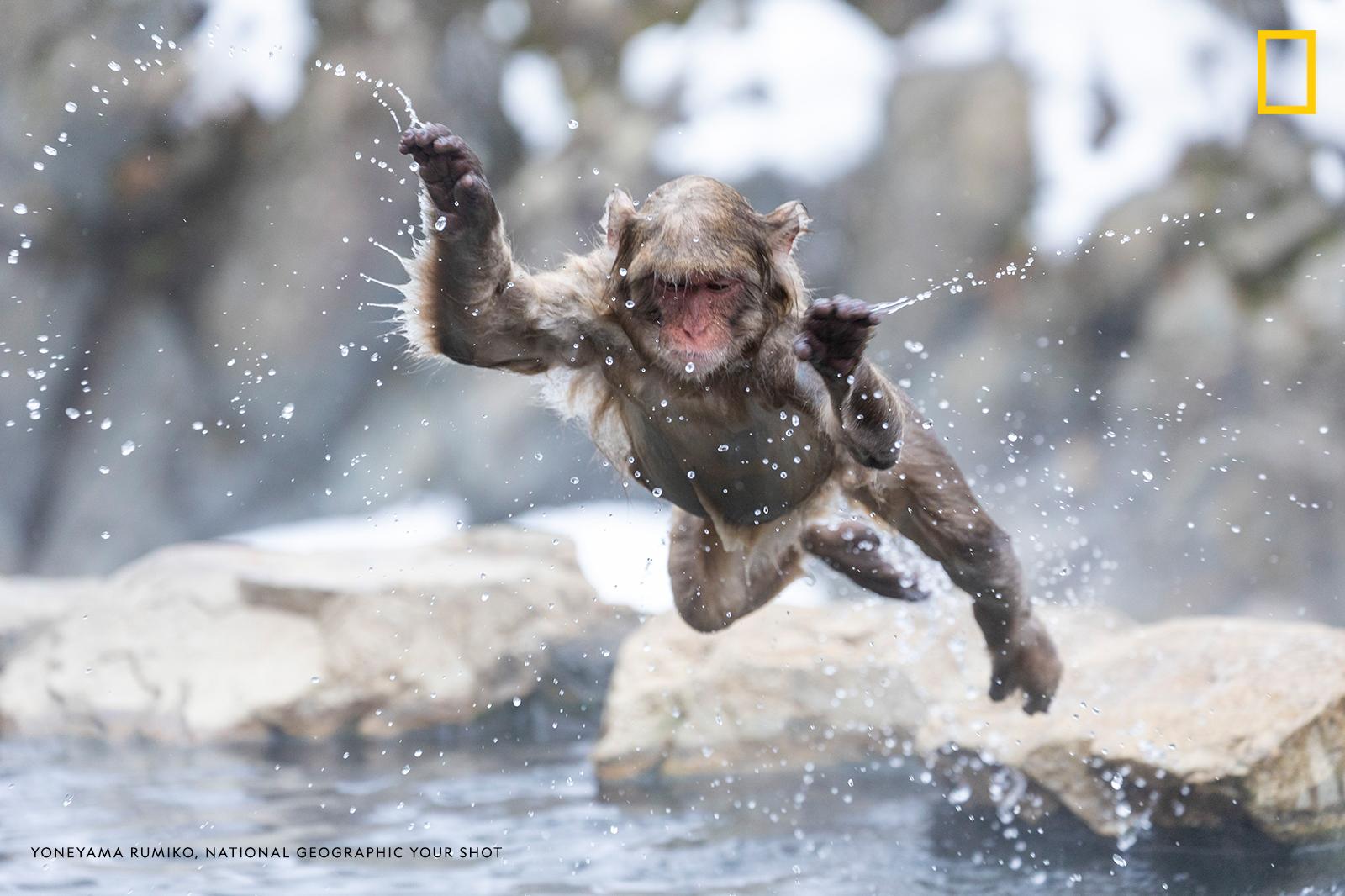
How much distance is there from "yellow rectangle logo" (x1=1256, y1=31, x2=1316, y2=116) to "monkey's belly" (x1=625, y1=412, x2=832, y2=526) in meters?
6.90

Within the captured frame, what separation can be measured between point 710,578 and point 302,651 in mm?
3217

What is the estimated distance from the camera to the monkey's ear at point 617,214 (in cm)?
338

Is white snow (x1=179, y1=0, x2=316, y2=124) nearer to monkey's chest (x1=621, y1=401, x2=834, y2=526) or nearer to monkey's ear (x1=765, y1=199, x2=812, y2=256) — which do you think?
monkey's chest (x1=621, y1=401, x2=834, y2=526)

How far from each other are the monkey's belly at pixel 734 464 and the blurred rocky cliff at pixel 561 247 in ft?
18.0

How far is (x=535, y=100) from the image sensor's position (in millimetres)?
9953

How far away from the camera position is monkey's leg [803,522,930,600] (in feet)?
14.7

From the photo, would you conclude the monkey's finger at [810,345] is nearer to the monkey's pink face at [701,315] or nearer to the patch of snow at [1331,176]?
the monkey's pink face at [701,315]

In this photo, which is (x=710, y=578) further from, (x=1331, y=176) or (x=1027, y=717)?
(x=1331, y=176)

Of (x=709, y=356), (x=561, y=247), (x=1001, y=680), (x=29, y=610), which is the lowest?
(x=1001, y=680)

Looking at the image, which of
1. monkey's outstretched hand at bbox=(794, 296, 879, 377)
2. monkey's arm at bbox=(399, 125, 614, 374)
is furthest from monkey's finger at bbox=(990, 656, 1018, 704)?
monkey's outstretched hand at bbox=(794, 296, 879, 377)

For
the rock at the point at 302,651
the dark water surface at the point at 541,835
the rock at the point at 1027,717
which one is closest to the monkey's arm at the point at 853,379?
the dark water surface at the point at 541,835

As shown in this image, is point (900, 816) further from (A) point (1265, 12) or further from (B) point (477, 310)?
(A) point (1265, 12)

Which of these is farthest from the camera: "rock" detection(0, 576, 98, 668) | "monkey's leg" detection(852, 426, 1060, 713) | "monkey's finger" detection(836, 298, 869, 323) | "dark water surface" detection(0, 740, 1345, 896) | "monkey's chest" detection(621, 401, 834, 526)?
"rock" detection(0, 576, 98, 668)

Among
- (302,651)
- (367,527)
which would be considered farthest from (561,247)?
(302,651)
